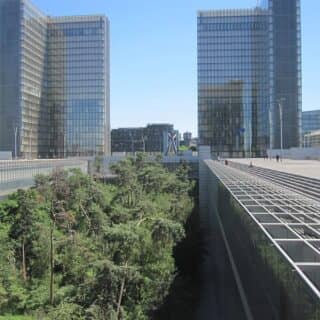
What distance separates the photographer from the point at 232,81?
121 m

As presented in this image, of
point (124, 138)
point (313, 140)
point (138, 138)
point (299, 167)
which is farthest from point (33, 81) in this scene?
point (299, 167)

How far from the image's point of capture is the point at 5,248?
22.7 metres

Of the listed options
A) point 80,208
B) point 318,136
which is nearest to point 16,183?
point 80,208

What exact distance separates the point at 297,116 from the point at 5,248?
330 feet

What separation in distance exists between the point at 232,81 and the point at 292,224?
113429 mm

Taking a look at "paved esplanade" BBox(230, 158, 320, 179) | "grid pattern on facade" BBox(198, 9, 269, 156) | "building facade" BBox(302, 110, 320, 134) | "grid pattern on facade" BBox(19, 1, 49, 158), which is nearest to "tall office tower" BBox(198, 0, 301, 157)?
"grid pattern on facade" BBox(198, 9, 269, 156)

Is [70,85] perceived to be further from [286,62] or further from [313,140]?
[313,140]

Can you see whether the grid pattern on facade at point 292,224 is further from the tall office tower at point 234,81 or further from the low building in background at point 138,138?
the low building in background at point 138,138

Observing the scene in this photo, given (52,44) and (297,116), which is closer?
(297,116)

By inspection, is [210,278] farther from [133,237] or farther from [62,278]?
[133,237]

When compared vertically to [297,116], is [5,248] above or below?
below

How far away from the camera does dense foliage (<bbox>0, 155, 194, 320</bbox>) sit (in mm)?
14344

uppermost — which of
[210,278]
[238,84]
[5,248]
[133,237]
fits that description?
[238,84]

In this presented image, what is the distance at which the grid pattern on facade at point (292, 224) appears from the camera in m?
6.97
